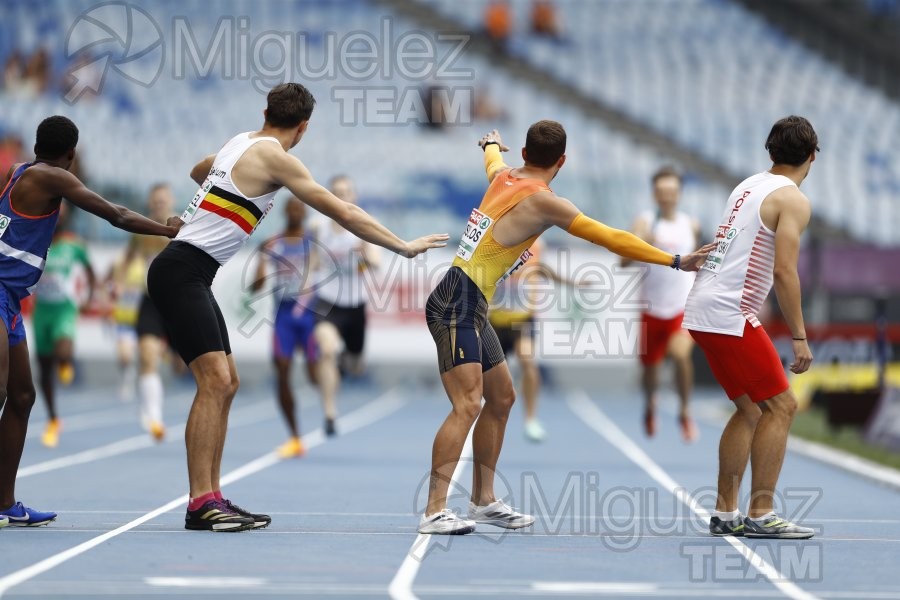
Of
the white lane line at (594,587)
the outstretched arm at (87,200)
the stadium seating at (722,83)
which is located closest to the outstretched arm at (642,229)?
the outstretched arm at (87,200)

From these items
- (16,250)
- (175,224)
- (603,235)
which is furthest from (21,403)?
(603,235)

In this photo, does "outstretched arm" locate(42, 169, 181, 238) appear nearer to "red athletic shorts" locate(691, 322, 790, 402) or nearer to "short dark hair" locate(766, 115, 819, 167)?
"red athletic shorts" locate(691, 322, 790, 402)

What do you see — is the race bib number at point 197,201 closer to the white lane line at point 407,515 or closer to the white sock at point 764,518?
the white lane line at point 407,515

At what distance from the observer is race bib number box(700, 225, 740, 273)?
299 inches

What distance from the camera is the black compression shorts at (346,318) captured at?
13.7m

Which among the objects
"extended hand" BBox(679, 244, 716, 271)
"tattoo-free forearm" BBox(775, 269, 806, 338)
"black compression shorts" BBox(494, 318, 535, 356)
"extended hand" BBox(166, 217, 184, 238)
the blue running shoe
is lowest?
the blue running shoe

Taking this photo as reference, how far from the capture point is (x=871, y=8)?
35.9 m

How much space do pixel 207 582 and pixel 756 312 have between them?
3.23 metres

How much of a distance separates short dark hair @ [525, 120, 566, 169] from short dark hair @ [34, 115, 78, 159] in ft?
7.48

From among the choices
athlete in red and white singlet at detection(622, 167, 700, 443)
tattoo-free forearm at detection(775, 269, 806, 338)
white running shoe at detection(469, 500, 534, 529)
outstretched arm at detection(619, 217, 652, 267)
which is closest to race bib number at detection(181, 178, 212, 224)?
white running shoe at detection(469, 500, 534, 529)

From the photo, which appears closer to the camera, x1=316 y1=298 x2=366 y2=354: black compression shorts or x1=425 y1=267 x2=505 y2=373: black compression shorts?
x1=425 y1=267 x2=505 y2=373: black compression shorts

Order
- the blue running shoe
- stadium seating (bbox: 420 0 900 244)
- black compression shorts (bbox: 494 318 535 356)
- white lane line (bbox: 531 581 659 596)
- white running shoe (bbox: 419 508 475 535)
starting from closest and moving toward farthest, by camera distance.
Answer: white lane line (bbox: 531 581 659 596) < white running shoe (bbox: 419 508 475 535) < the blue running shoe < black compression shorts (bbox: 494 318 535 356) < stadium seating (bbox: 420 0 900 244)

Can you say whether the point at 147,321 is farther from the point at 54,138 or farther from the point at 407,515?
the point at 54,138

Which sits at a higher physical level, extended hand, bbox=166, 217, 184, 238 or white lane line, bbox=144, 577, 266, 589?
extended hand, bbox=166, 217, 184, 238
